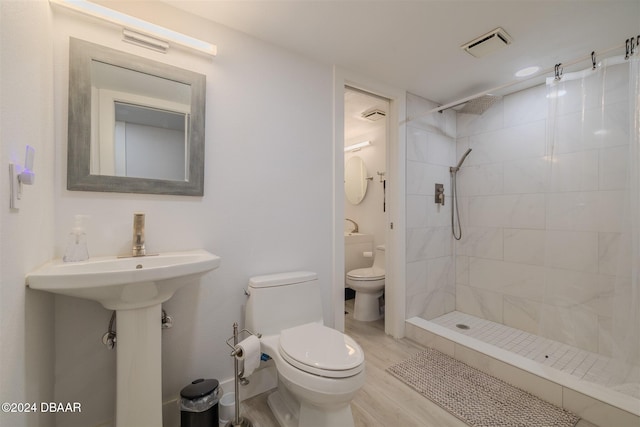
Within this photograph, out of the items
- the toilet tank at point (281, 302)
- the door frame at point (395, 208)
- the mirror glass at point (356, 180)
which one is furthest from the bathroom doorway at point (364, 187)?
the toilet tank at point (281, 302)

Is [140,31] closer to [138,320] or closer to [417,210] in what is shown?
[138,320]

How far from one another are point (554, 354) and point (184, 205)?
→ 2.67 m

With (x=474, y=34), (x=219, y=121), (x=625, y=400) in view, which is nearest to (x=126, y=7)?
(x=219, y=121)

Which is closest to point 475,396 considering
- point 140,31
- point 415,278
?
point 415,278

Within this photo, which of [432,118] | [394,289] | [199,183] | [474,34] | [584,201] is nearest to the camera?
[199,183]

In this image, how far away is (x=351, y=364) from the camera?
1120mm

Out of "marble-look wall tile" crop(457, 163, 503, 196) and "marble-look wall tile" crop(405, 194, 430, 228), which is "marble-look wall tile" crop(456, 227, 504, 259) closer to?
"marble-look wall tile" crop(457, 163, 503, 196)

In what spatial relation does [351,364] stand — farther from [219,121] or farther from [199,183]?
[219,121]

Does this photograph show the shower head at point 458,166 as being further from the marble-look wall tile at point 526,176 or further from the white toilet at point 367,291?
the white toilet at point 367,291

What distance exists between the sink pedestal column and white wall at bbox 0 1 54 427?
0.81ft

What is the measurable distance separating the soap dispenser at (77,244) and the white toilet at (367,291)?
205 cm

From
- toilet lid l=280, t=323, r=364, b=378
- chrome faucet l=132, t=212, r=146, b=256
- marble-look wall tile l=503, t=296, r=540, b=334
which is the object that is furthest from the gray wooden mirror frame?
marble-look wall tile l=503, t=296, r=540, b=334

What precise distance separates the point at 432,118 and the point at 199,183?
220 centimetres

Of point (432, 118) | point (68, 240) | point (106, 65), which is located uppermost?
point (432, 118)
